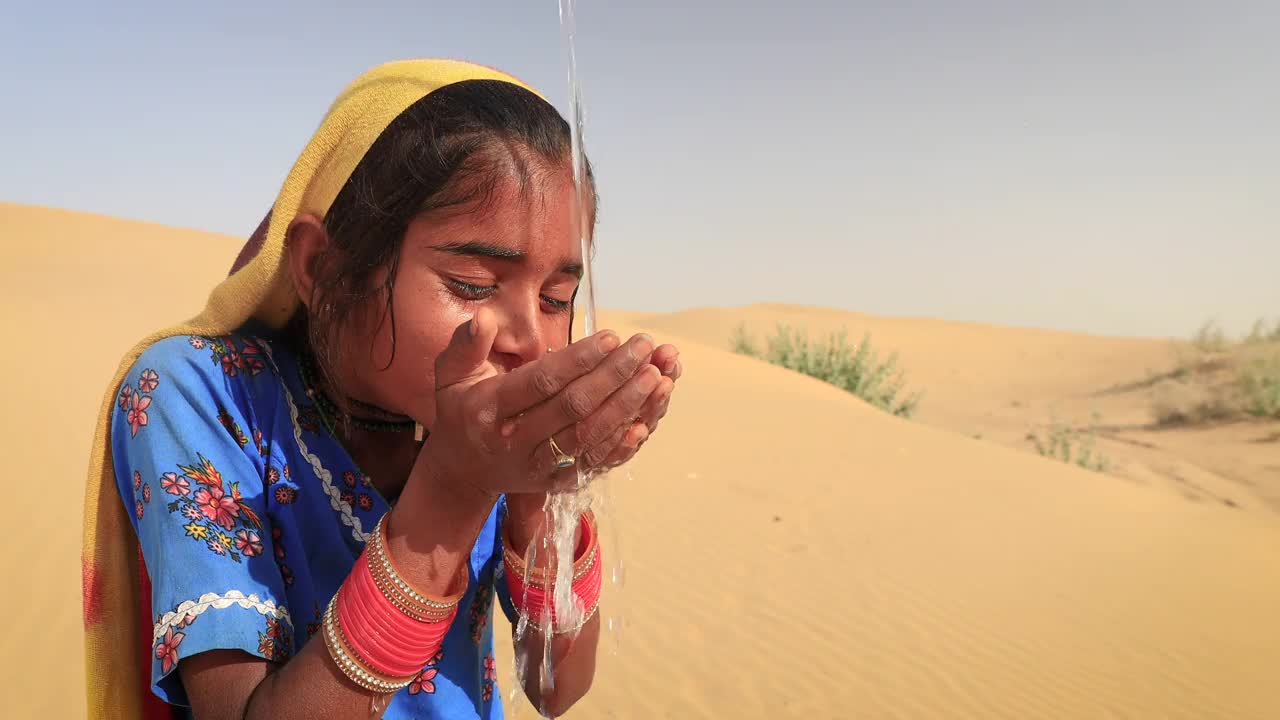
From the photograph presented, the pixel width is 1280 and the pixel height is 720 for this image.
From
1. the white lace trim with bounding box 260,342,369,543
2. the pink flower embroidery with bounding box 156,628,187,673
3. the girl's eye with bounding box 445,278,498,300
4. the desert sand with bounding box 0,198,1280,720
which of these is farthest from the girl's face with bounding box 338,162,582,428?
the desert sand with bounding box 0,198,1280,720


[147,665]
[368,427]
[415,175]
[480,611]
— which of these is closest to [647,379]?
[415,175]

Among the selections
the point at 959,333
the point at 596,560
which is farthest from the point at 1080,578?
the point at 959,333

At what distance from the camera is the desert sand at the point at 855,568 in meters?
4.23

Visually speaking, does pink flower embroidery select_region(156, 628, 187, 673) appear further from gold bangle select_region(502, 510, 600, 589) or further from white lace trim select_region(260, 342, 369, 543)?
gold bangle select_region(502, 510, 600, 589)

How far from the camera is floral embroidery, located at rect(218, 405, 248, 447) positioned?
1.41m

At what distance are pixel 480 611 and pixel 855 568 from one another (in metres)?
4.44

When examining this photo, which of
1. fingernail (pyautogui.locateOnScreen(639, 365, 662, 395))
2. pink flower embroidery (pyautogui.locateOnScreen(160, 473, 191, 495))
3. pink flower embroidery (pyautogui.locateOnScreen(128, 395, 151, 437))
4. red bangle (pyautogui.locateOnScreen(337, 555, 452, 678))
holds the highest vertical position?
fingernail (pyautogui.locateOnScreen(639, 365, 662, 395))

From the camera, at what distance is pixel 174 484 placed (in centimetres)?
128

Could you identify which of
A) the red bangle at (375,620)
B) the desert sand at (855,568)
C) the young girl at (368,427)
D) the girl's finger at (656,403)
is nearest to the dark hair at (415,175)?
the young girl at (368,427)

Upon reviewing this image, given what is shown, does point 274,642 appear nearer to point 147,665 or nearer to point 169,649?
point 169,649

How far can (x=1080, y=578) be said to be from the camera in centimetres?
582

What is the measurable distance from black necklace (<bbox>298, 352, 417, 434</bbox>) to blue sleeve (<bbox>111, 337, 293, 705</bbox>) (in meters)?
0.14

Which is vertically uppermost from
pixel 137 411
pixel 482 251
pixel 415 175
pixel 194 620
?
pixel 415 175

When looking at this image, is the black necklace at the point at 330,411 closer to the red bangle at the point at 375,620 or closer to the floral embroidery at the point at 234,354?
the floral embroidery at the point at 234,354
